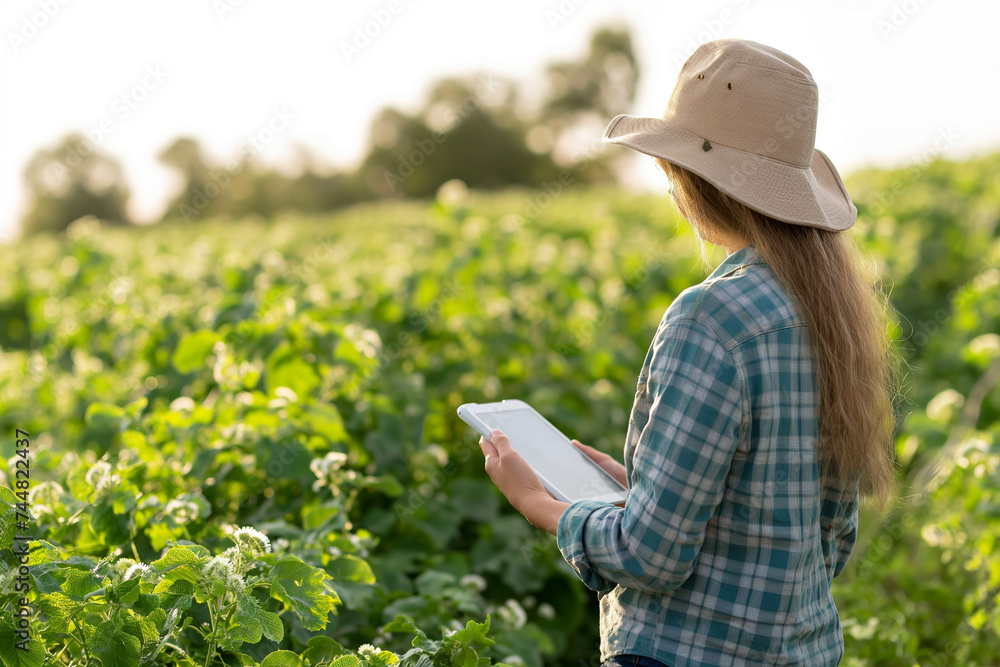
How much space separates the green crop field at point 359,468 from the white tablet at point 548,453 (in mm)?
340

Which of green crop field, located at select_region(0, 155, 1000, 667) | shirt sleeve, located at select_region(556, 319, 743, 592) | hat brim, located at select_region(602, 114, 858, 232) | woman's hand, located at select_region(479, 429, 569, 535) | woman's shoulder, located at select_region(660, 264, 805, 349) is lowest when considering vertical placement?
green crop field, located at select_region(0, 155, 1000, 667)

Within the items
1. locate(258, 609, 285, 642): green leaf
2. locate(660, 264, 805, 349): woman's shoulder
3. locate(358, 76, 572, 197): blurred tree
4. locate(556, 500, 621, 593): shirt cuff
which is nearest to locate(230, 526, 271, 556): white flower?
locate(258, 609, 285, 642): green leaf

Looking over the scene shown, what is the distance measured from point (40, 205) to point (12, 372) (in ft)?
132

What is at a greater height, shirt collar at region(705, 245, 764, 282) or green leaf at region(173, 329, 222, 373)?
shirt collar at region(705, 245, 764, 282)

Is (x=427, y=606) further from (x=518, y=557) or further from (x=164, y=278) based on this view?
(x=164, y=278)

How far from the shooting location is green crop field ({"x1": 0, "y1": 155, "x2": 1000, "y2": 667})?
154 centimetres

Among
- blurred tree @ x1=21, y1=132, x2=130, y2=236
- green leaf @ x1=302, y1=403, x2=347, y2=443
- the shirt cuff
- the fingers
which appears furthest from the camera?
blurred tree @ x1=21, y1=132, x2=130, y2=236

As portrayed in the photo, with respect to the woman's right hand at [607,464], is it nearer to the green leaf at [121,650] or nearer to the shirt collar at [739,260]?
the shirt collar at [739,260]

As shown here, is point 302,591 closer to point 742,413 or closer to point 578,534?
point 578,534

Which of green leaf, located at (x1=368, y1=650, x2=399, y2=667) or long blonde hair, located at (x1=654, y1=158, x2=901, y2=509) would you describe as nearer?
long blonde hair, located at (x1=654, y1=158, x2=901, y2=509)

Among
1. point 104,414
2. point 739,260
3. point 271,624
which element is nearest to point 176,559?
point 271,624

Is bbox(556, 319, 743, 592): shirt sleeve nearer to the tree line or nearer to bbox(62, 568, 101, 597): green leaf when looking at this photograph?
bbox(62, 568, 101, 597): green leaf

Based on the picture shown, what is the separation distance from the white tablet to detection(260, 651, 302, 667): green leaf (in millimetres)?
516

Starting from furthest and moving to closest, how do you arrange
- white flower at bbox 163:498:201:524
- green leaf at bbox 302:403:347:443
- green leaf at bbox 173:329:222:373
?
green leaf at bbox 173:329:222:373, green leaf at bbox 302:403:347:443, white flower at bbox 163:498:201:524
